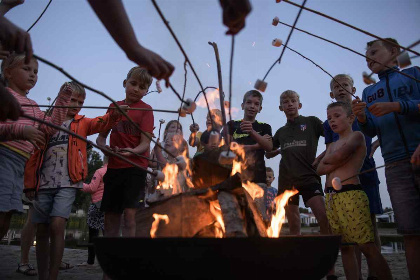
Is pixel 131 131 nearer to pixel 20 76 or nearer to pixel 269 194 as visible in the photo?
pixel 20 76

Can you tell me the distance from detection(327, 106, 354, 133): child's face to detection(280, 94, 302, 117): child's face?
1.09 meters

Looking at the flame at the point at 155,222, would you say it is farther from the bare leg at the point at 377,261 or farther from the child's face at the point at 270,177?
the child's face at the point at 270,177

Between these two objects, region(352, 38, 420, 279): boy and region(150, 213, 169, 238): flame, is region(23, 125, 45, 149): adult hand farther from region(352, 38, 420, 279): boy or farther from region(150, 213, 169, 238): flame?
region(352, 38, 420, 279): boy

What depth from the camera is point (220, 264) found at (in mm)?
1346

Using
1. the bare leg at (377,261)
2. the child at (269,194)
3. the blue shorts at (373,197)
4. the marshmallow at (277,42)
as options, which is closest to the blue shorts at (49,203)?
the child at (269,194)

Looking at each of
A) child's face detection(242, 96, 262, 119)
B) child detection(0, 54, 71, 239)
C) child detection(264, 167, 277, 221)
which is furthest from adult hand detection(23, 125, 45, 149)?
child's face detection(242, 96, 262, 119)

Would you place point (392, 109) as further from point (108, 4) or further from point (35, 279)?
point (35, 279)

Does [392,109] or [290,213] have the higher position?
[392,109]

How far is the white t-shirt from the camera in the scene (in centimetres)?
291

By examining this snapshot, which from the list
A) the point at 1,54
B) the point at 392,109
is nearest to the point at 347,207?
the point at 392,109

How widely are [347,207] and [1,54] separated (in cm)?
313

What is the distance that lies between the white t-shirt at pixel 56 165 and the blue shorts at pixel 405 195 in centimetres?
296

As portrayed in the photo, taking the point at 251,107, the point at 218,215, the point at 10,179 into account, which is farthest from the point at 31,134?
the point at 251,107

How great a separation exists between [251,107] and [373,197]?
1.90 m
